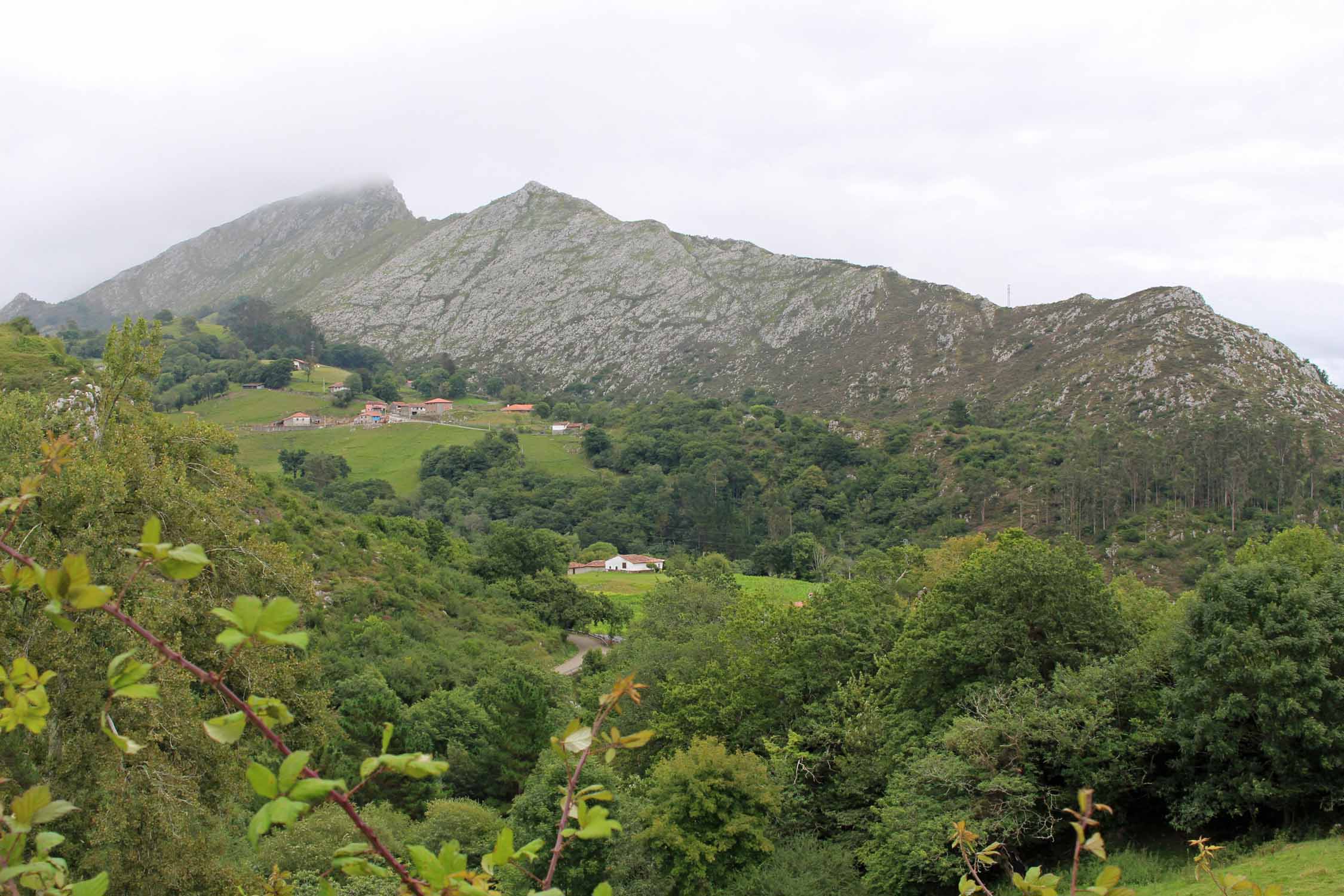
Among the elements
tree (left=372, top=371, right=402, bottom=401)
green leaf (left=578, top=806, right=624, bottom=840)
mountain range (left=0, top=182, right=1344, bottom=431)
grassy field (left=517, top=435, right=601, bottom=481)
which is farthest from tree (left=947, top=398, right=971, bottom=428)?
green leaf (left=578, top=806, right=624, bottom=840)

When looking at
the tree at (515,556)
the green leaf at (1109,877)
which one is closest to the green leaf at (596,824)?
the green leaf at (1109,877)

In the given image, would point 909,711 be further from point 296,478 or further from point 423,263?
point 423,263

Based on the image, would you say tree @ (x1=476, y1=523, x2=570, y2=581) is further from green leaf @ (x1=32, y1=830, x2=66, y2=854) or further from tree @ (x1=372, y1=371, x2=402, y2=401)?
tree @ (x1=372, y1=371, x2=402, y2=401)

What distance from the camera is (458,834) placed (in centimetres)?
1684

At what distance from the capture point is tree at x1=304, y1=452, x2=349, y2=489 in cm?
7681

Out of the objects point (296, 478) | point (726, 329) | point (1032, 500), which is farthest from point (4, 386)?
point (726, 329)

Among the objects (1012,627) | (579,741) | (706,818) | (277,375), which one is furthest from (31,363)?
(277,375)

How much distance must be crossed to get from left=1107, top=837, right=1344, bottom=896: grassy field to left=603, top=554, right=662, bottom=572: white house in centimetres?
5655

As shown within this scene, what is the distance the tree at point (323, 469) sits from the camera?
76812mm

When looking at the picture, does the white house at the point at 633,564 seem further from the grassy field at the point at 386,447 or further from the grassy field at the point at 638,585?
the grassy field at the point at 386,447

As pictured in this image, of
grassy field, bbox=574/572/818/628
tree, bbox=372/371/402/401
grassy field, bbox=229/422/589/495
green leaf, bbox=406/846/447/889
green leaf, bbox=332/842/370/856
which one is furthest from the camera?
tree, bbox=372/371/402/401

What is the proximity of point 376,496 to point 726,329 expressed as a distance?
253 ft

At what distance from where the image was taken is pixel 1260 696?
47.3 feet

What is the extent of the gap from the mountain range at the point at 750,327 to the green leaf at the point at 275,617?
257 feet
